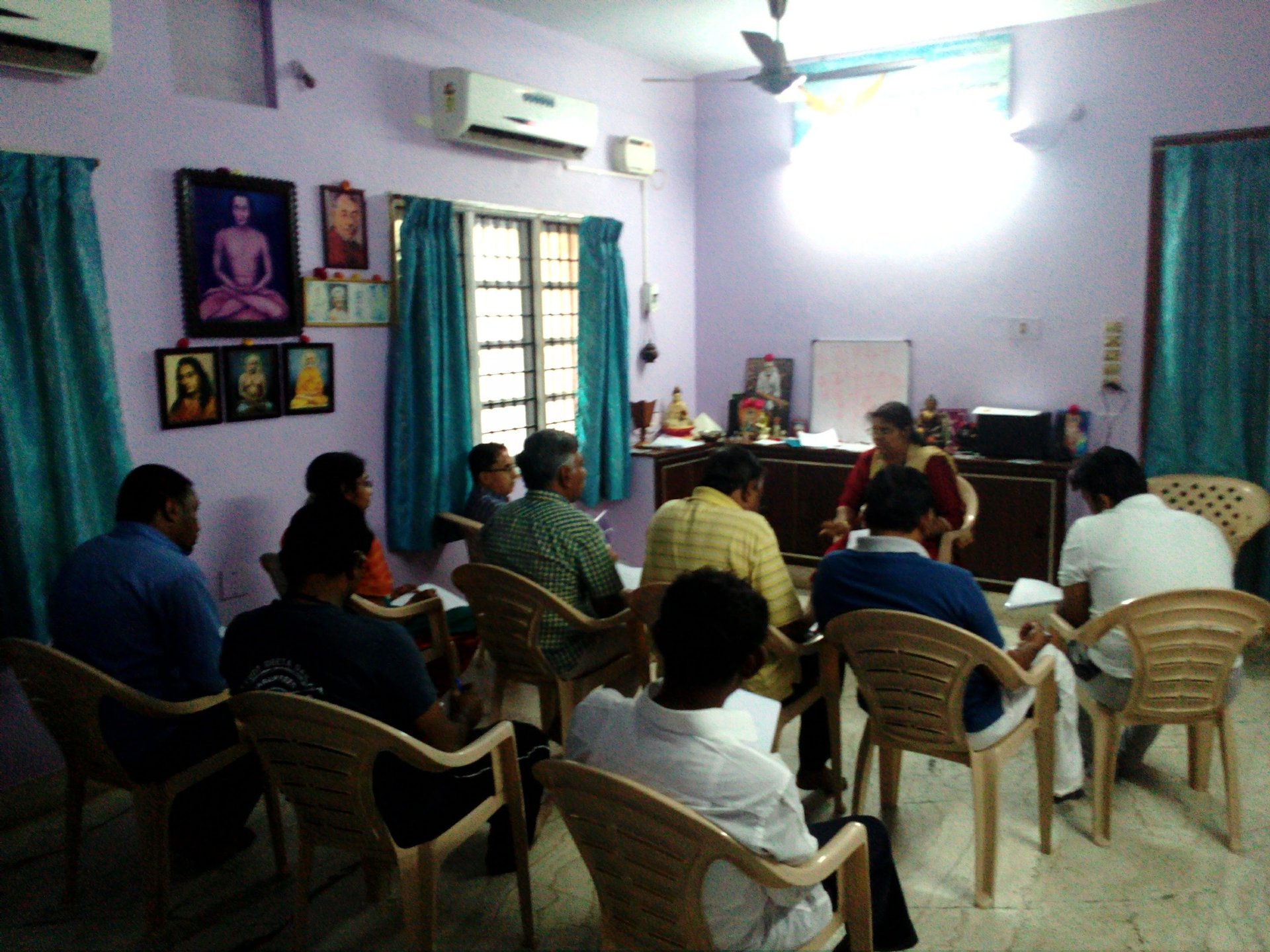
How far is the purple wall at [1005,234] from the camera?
490cm

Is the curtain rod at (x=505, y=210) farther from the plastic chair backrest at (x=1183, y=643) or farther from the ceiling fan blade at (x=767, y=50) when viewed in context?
the plastic chair backrest at (x=1183, y=643)

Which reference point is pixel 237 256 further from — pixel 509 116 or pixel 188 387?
pixel 509 116

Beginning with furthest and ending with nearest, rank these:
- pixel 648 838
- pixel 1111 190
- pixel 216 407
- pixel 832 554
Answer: pixel 1111 190 → pixel 216 407 → pixel 832 554 → pixel 648 838

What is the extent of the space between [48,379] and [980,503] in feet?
14.0

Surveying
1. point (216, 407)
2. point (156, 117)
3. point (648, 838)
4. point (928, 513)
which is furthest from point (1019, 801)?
point (156, 117)

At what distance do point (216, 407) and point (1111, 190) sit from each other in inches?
175

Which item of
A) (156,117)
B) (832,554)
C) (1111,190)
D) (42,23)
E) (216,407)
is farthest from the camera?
(1111,190)

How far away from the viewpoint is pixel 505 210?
5047 millimetres

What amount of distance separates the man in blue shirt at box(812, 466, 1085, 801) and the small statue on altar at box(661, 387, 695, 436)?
3429 mm

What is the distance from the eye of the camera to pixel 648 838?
1.70 metres

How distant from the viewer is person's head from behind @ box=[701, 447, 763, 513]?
3014 millimetres

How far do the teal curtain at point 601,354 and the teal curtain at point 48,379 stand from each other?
8.78 feet

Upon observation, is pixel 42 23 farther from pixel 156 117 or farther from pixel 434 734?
pixel 434 734

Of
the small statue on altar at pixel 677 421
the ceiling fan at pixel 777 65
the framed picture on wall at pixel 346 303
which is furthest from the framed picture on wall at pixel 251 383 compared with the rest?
the small statue on altar at pixel 677 421
